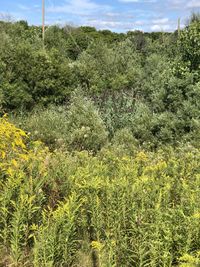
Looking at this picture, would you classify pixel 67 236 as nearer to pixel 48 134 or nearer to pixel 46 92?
Result: pixel 48 134

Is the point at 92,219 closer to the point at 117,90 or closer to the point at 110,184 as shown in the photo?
the point at 110,184

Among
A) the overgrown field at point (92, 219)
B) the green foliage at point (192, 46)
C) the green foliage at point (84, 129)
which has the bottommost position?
the green foliage at point (84, 129)

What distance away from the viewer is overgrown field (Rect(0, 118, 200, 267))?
102 inches

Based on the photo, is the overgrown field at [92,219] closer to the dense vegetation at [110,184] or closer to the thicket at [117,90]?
the dense vegetation at [110,184]

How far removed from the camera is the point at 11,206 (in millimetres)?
3293

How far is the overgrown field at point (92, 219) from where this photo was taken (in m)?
2.59

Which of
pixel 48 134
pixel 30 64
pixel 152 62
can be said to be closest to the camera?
pixel 48 134

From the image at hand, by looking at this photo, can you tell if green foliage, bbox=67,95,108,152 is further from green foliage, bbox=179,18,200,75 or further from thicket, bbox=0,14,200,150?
green foliage, bbox=179,18,200,75

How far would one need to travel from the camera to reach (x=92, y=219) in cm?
312

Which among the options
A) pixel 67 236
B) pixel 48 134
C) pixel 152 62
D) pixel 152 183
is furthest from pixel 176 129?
pixel 152 62

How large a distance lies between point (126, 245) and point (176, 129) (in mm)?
6184

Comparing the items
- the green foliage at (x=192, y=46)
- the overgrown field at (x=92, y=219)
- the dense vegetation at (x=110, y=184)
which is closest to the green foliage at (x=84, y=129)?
the dense vegetation at (x=110, y=184)

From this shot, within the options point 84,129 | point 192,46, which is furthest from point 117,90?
point 84,129

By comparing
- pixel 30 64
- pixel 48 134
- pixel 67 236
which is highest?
pixel 30 64
